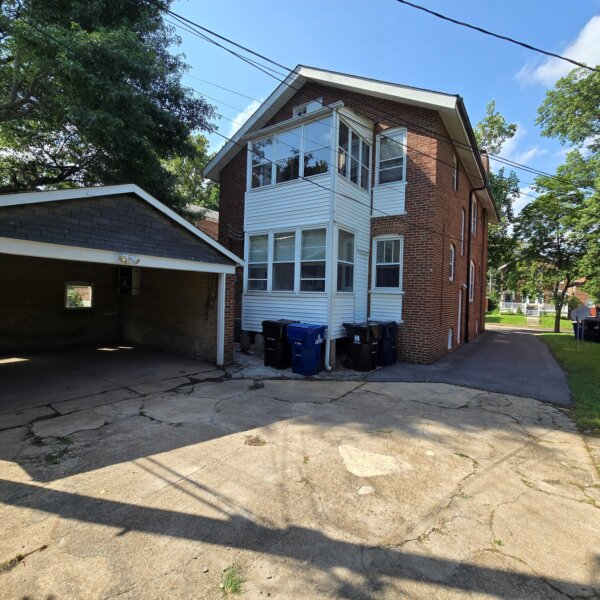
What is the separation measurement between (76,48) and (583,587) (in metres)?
12.2

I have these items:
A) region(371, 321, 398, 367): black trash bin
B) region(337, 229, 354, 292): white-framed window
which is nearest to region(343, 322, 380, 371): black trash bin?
region(371, 321, 398, 367): black trash bin

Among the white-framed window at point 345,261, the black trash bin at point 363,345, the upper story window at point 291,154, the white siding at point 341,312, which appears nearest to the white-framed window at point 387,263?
the white-framed window at point 345,261

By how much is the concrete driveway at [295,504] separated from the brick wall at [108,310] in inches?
158

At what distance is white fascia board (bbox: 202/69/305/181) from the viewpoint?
452 inches

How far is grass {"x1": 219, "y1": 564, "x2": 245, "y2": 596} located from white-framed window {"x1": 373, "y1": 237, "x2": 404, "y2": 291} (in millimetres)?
8629

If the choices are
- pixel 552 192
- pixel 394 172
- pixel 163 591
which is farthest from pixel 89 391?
pixel 552 192

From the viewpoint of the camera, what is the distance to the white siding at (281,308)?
30.3 feet

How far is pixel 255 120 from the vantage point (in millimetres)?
12367

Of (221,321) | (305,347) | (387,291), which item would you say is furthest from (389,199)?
(221,321)

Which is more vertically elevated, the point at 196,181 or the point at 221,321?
the point at 196,181

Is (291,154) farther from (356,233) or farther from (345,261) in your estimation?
(345,261)

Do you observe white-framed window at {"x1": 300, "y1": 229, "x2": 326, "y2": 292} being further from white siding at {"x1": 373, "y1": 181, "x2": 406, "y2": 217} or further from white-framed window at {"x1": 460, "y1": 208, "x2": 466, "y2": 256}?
white-framed window at {"x1": 460, "y1": 208, "x2": 466, "y2": 256}

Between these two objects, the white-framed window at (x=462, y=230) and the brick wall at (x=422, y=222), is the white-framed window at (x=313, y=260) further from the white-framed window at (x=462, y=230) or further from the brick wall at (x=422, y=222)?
the white-framed window at (x=462, y=230)

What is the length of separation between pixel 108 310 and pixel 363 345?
928cm
